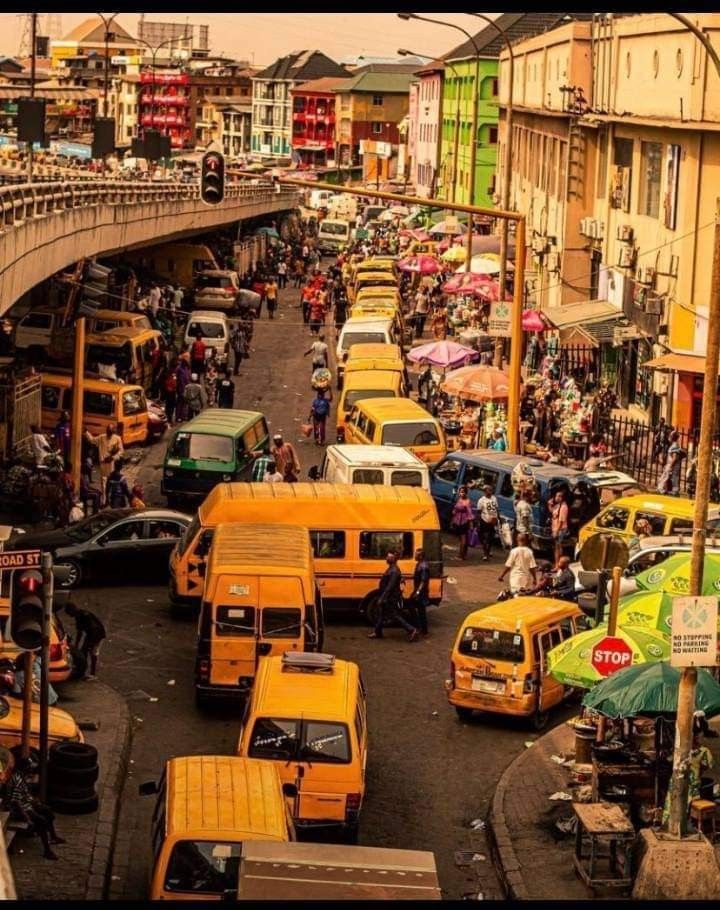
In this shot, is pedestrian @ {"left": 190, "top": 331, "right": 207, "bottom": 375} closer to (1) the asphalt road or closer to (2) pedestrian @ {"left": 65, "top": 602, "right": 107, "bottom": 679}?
(1) the asphalt road

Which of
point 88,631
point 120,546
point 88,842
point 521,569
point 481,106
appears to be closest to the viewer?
point 88,842

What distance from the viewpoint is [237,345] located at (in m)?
57.2

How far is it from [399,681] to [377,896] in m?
12.1

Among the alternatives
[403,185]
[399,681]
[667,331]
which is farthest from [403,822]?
[403,185]

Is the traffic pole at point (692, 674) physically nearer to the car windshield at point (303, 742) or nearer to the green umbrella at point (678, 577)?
the car windshield at point (303, 742)

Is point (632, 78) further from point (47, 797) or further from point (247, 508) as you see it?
point (47, 797)

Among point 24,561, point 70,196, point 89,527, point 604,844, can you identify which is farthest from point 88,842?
point 70,196

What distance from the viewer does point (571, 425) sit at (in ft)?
133

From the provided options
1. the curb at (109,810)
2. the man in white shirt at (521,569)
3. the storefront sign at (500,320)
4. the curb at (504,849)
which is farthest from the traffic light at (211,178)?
the curb at (504,849)

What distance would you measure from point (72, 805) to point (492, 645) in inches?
233

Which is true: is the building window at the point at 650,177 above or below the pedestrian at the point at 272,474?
above

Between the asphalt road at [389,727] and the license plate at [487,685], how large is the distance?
563 millimetres

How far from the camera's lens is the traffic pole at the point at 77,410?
3722 cm

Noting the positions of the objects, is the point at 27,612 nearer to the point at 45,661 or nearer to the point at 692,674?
the point at 45,661
